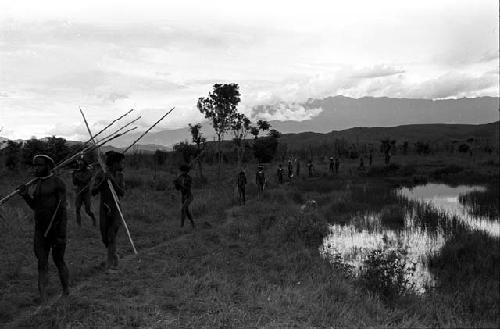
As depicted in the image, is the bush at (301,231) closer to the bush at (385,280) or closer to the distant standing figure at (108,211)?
the bush at (385,280)

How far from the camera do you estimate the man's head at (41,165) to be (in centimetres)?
699

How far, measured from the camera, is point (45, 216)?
7051 mm

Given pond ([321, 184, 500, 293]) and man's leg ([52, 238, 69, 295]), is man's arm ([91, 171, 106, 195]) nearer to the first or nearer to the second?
man's leg ([52, 238, 69, 295])

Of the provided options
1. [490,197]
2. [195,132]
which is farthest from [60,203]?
[195,132]

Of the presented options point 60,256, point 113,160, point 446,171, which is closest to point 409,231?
point 113,160

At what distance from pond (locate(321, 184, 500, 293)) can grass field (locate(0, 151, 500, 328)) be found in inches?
28.1

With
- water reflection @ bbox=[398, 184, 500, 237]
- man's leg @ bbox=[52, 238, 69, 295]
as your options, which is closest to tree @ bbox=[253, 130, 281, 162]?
water reflection @ bbox=[398, 184, 500, 237]

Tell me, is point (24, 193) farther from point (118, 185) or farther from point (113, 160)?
point (113, 160)

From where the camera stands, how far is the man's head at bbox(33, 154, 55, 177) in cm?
699

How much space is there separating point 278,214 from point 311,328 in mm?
12465

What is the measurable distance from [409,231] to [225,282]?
12419 millimetres

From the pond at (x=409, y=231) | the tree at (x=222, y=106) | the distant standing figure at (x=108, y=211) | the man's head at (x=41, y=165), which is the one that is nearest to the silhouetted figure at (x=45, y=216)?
the man's head at (x=41, y=165)

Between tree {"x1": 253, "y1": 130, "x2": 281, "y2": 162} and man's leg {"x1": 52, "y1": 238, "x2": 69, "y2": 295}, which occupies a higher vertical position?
tree {"x1": 253, "y1": 130, "x2": 281, "y2": 162}

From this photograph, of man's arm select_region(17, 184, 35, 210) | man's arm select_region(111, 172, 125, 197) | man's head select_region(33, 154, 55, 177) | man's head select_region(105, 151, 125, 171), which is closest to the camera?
man's arm select_region(17, 184, 35, 210)
